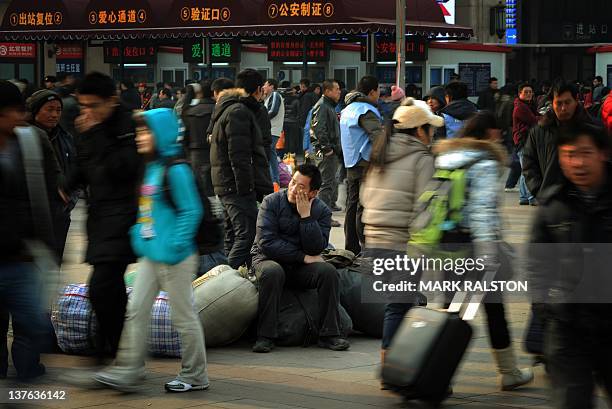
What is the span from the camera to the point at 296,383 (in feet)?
23.9

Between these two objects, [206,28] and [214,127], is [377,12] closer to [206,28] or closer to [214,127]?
[206,28]

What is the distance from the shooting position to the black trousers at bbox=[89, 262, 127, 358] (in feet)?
22.5

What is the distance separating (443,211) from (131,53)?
25539mm

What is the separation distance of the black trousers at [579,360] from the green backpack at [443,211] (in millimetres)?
1663

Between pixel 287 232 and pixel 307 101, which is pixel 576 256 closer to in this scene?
pixel 287 232

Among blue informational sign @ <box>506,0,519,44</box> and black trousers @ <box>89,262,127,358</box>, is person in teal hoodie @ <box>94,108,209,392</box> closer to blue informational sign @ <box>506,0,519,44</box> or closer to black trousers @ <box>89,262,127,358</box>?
black trousers @ <box>89,262,127,358</box>

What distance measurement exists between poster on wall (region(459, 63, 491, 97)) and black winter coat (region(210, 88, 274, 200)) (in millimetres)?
19883

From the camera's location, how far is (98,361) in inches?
291

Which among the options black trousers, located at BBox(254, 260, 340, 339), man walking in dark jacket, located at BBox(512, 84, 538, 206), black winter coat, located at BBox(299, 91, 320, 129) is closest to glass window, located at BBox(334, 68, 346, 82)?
black winter coat, located at BBox(299, 91, 320, 129)

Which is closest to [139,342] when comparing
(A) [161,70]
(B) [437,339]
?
(B) [437,339]

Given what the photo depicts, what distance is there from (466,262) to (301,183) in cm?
211

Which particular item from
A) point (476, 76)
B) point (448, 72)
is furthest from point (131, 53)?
point (476, 76)

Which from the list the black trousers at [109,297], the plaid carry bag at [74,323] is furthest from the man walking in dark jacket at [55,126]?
the black trousers at [109,297]

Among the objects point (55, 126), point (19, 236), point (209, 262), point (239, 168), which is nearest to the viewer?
point (19, 236)
